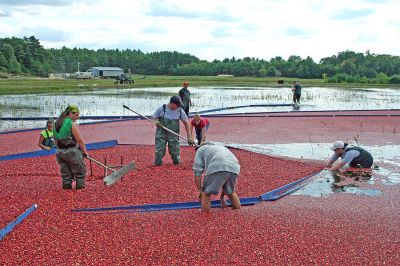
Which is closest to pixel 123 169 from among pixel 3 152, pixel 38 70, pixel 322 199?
pixel 322 199

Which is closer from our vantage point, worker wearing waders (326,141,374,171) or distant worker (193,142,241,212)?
distant worker (193,142,241,212)

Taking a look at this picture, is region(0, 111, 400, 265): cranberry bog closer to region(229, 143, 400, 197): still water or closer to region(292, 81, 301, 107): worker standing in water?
region(229, 143, 400, 197): still water

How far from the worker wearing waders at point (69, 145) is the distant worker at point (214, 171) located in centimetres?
215

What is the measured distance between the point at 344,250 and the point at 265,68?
9991 cm

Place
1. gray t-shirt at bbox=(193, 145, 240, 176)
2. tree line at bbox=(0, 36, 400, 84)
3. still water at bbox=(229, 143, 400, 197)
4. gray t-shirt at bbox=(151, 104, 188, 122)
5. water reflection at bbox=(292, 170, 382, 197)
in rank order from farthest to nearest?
tree line at bbox=(0, 36, 400, 84) → gray t-shirt at bbox=(151, 104, 188, 122) → still water at bbox=(229, 143, 400, 197) → water reflection at bbox=(292, 170, 382, 197) → gray t-shirt at bbox=(193, 145, 240, 176)

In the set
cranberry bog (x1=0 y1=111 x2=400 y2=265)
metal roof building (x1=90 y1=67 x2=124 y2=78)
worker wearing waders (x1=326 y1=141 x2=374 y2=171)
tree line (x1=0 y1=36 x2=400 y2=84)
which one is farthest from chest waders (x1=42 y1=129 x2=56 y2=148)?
metal roof building (x1=90 y1=67 x2=124 y2=78)

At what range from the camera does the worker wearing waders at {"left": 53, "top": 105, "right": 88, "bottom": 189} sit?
25.5ft

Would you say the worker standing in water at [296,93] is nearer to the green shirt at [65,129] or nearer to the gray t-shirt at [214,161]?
the green shirt at [65,129]

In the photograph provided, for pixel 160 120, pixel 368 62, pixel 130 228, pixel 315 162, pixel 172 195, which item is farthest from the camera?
pixel 368 62

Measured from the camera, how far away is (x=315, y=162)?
1159 centimetres

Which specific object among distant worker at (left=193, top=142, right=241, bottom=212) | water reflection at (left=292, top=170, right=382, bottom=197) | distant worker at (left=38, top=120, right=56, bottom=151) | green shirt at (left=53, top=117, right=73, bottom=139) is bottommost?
water reflection at (left=292, top=170, right=382, bottom=197)

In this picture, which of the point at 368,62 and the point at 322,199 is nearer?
the point at 322,199

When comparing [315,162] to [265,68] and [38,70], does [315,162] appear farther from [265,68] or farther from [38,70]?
[265,68]

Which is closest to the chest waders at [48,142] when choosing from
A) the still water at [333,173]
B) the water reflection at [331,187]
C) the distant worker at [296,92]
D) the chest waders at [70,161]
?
the chest waders at [70,161]
